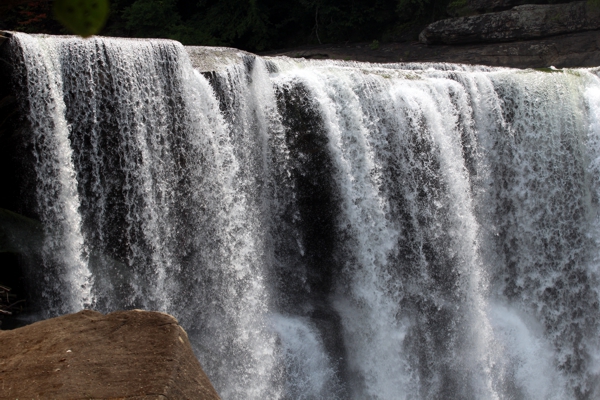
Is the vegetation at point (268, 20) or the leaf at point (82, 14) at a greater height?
the vegetation at point (268, 20)

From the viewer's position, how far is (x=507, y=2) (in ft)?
49.2

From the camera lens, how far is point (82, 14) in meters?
0.81

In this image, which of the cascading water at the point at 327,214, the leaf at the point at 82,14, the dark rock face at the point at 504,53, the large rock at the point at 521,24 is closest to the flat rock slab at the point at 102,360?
the leaf at the point at 82,14

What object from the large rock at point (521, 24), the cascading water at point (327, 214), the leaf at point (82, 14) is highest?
the large rock at point (521, 24)

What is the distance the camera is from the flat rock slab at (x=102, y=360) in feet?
9.41

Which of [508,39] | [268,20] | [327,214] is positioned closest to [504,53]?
[508,39]

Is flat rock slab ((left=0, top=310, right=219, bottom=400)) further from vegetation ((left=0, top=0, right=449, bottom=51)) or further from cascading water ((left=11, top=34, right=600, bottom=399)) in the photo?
vegetation ((left=0, top=0, right=449, bottom=51))

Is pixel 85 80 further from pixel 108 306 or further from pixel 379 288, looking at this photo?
pixel 379 288

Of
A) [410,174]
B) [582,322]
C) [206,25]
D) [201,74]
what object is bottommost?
[582,322]

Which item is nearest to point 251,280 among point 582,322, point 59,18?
point 582,322

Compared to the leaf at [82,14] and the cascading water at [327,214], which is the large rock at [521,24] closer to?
the cascading water at [327,214]

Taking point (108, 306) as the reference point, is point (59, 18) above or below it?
above

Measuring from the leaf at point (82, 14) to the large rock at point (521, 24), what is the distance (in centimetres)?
1479

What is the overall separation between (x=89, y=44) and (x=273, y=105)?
231cm
